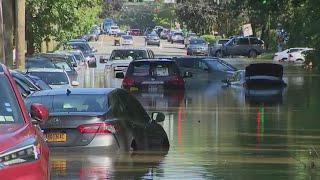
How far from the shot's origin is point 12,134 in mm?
7152

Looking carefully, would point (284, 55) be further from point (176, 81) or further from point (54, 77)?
point (54, 77)

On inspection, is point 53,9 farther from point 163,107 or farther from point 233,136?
point 233,136

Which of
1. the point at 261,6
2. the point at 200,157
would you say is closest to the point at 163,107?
the point at 261,6

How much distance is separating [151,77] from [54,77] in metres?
5.60

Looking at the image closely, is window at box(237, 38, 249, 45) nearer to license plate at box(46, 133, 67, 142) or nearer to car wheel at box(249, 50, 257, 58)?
car wheel at box(249, 50, 257, 58)

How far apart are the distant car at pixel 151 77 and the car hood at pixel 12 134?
71.4 ft

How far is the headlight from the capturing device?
6.74 m

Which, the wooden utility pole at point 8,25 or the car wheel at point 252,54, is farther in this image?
the car wheel at point 252,54

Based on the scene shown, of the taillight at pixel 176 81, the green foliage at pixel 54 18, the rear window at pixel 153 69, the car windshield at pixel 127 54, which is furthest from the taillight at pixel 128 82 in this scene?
the green foliage at pixel 54 18

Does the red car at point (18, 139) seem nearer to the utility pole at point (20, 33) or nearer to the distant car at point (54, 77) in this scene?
the distant car at point (54, 77)

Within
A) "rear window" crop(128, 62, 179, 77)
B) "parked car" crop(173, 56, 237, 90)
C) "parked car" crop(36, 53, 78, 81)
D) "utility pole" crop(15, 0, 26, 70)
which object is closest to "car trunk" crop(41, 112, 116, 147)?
"rear window" crop(128, 62, 179, 77)

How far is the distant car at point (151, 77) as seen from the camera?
29.4m

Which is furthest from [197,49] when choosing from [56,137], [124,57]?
[56,137]

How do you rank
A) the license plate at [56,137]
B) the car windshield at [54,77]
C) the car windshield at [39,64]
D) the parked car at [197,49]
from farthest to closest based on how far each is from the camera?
the parked car at [197,49], the car windshield at [39,64], the car windshield at [54,77], the license plate at [56,137]
